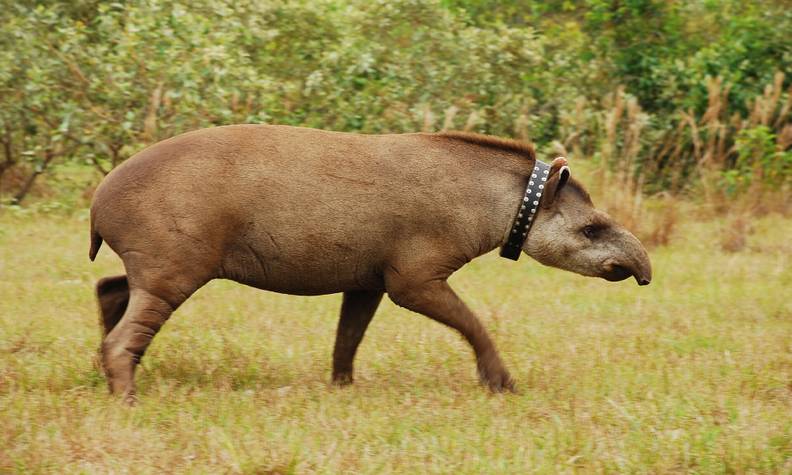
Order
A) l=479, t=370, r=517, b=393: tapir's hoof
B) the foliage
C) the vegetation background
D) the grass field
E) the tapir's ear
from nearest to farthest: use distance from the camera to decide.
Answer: the grass field, the vegetation background, l=479, t=370, r=517, b=393: tapir's hoof, the tapir's ear, the foliage

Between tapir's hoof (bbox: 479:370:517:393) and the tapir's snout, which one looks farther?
the tapir's snout

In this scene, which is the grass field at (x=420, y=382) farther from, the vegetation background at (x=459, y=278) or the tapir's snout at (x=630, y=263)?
the tapir's snout at (x=630, y=263)

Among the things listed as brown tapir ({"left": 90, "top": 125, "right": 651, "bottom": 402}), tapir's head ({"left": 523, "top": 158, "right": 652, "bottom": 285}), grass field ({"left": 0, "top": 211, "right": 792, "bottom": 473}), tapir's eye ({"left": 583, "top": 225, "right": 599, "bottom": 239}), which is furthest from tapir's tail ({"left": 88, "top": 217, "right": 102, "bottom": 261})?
tapir's eye ({"left": 583, "top": 225, "right": 599, "bottom": 239})

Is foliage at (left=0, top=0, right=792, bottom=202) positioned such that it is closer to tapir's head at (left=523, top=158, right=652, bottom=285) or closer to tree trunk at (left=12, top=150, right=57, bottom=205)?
tree trunk at (left=12, top=150, right=57, bottom=205)

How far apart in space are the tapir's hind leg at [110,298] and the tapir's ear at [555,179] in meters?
2.54

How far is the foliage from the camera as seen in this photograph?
1305cm

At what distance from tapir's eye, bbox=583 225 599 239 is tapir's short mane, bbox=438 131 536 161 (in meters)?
0.53

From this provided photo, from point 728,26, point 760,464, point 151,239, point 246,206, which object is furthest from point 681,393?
point 728,26

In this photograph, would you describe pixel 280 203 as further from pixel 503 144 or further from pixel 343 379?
pixel 503 144

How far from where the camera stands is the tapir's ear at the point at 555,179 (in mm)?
6715

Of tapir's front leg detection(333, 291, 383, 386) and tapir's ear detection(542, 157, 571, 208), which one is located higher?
tapir's ear detection(542, 157, 571, 208)

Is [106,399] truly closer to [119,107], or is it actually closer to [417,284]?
[417,284]

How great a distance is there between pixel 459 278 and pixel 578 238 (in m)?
3.91

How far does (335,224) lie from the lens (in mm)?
6324
